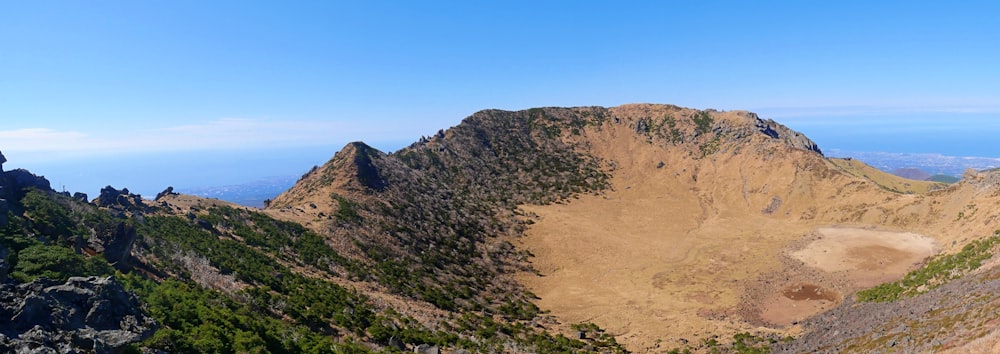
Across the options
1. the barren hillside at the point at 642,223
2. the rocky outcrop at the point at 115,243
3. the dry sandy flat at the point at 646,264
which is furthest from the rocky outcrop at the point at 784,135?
the rocky outcrop at the point at 115,243

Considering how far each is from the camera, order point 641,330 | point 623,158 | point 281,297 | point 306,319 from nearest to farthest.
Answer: point 306,319, point 281,297, point 641,330, point 623,158

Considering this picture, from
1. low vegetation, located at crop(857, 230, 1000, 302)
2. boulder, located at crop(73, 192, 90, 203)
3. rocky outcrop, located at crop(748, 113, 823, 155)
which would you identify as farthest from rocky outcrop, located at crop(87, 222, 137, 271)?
rocky outcrop, located at crop(748, 113, 823, 155)

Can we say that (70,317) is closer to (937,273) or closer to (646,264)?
(646,264)

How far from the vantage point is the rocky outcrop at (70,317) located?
1527cm

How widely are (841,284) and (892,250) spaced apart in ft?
56.3

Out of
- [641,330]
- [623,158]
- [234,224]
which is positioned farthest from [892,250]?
[234,224]

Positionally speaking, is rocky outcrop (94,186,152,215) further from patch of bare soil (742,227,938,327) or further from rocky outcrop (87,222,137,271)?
patch of bare soil (742,227,938,327)

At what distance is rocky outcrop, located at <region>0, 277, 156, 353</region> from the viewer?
1527 cm

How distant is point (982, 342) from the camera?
19016 millimetres

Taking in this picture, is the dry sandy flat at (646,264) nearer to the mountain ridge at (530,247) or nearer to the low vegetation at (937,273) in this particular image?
the mountain ridge at (530,247)

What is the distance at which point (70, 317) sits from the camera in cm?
1752

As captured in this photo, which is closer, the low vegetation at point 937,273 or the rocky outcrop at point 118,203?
the low vegetation at point 937,273

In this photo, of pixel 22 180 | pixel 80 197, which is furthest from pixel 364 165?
pixel 22 180

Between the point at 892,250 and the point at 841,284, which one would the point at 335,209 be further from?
the point at 892,250
